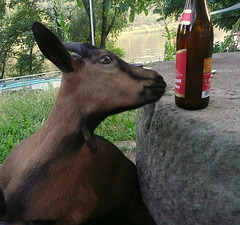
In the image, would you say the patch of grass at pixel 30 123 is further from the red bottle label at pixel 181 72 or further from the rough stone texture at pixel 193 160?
A: the red bottle label at pixel 181 72

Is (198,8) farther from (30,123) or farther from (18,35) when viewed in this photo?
(18,35)

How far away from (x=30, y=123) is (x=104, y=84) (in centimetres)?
187

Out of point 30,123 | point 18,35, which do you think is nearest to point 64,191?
point 30,123

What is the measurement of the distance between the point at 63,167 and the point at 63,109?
200 millimetres

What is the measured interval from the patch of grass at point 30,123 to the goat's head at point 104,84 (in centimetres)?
132

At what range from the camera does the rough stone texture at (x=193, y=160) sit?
3.16 ft

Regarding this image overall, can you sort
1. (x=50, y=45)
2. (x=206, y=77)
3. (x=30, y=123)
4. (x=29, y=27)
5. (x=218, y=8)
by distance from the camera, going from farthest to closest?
(x=29, y=27)
(x=218, y=8)
(x=30, y=123)
(x=206, y=77)
(x=50, y=45)

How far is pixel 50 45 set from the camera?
101 centimetres

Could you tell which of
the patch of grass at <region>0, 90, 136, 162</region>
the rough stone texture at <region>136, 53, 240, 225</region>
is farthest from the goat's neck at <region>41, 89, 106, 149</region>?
the patch of grass at <region>0, 90, 136, 162</region>

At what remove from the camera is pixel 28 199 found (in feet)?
3.86

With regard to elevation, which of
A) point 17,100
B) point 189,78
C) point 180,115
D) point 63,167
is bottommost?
point 17,100

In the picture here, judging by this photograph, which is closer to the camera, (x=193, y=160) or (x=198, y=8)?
(x=193, y=160)

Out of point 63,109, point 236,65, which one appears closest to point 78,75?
point 63,109

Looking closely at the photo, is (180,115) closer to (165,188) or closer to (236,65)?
(165,188)
